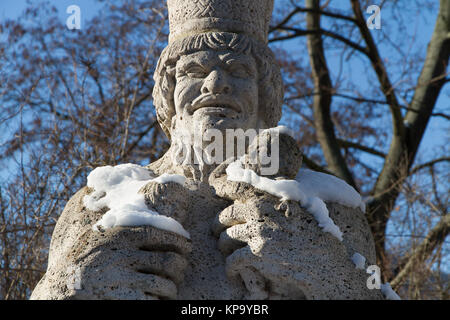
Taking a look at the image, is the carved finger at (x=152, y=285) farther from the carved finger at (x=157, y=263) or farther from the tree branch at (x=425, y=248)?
the tree branch at (x=425, y=248)

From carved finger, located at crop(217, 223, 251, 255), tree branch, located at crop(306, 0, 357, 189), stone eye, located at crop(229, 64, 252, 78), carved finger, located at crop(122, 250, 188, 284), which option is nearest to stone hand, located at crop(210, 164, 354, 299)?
carved finger, located at crop(217, 223, 251, 255)

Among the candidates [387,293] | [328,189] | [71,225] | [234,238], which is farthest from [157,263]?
[387,293]

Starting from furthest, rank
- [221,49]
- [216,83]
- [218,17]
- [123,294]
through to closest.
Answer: [218,17] → [221,49] → [216,83] → [123,294]

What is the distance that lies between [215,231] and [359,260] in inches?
28.6

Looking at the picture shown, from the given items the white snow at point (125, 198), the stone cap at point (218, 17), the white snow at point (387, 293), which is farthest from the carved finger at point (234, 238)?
the stone cap at point (218, 17)

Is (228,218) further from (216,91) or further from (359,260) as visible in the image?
(216,91)

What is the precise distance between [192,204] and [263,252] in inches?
25.7

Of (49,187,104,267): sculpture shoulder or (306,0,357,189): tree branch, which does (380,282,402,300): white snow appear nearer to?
(49,187,104,267): sculpture shoulder

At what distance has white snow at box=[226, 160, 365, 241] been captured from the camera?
13.1ft

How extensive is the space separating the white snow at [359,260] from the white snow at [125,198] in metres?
0.82

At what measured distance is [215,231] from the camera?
4.20 metres

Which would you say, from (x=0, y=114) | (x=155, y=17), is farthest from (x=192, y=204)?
(x=155, y=17)

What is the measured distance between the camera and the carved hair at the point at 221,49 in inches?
187
